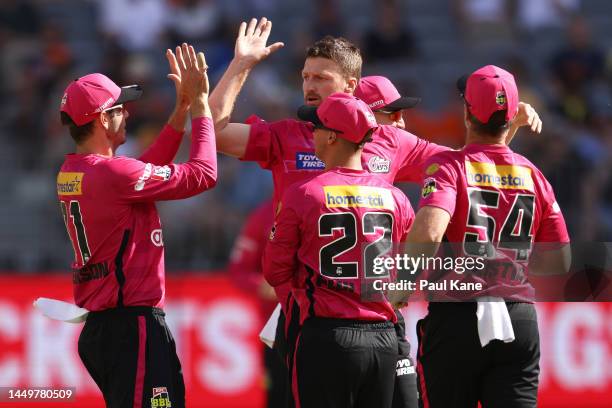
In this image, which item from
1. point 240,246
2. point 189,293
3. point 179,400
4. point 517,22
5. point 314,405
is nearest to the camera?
point 314,405

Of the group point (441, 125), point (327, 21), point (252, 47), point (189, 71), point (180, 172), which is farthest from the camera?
point (327, 21)

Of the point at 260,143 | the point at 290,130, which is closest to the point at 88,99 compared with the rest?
the point at 260,143

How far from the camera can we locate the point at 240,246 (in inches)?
410

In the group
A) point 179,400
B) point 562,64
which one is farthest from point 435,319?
point 562,64

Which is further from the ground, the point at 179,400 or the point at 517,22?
the point at 517,22

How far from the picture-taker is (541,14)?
55.1ft

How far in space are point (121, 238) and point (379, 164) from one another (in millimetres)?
1578

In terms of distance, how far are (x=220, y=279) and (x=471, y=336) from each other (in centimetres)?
654

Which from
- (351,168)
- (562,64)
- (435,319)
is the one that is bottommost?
(435,319)

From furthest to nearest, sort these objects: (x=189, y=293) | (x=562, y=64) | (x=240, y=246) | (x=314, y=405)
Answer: (x=562, y=64) → (x=189, y=293) → (x=240, y=246) → (x=314, y=405)

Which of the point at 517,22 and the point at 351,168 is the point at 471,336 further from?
the point at 517,22

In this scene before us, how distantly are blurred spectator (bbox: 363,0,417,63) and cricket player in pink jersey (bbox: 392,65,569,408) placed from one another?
31.7ft

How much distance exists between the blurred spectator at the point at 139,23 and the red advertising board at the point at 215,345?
15.8 feet

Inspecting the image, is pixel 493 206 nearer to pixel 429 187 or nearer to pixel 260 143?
pixel 429 187
